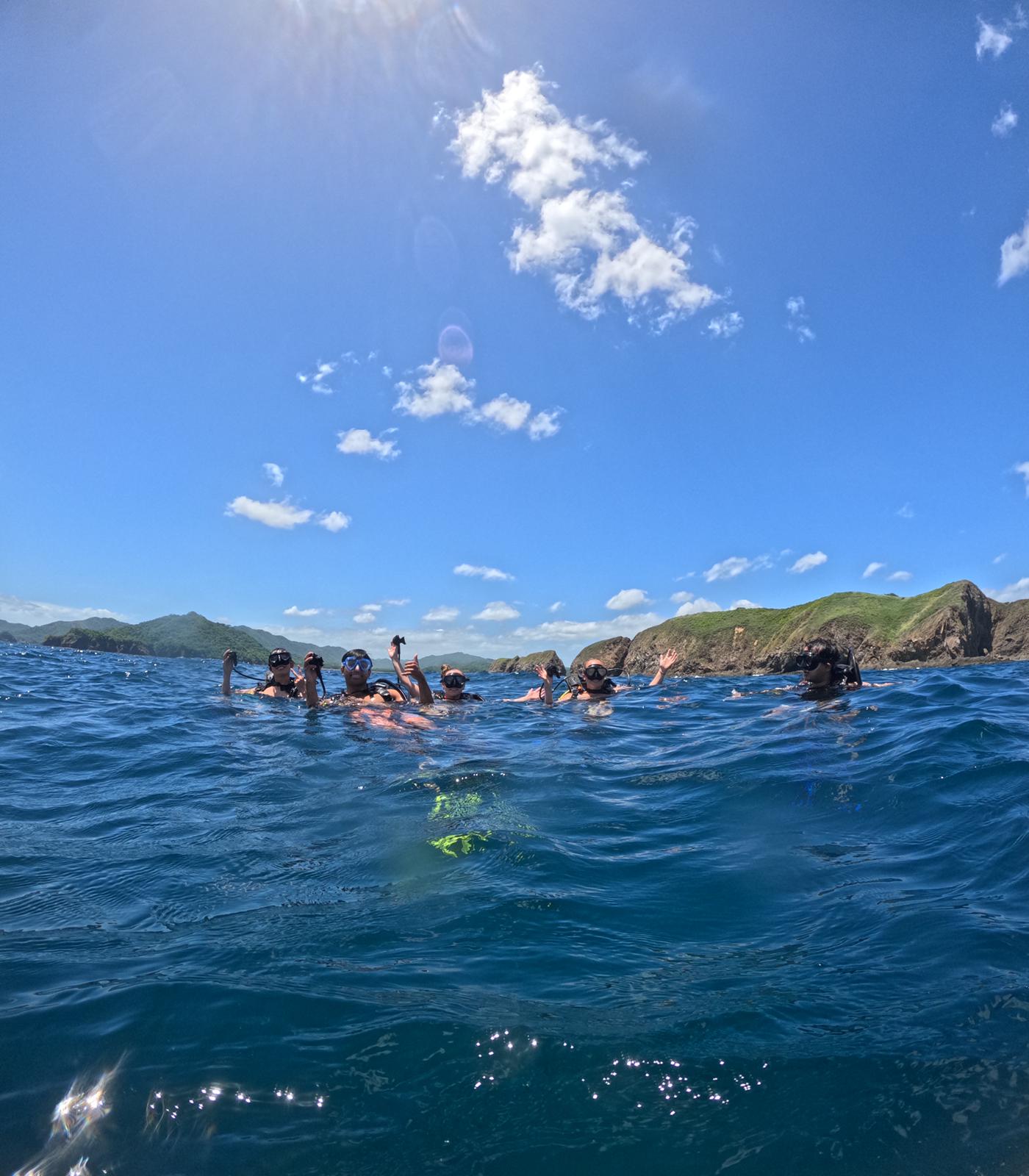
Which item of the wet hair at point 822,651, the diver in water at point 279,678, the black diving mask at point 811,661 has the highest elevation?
the wet hair at point 822,651

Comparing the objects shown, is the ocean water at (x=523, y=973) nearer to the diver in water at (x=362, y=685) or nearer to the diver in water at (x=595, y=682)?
the diver in water at (x=362, y=685)

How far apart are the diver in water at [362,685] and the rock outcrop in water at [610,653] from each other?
34686 millimetres

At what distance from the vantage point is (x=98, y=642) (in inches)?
4023

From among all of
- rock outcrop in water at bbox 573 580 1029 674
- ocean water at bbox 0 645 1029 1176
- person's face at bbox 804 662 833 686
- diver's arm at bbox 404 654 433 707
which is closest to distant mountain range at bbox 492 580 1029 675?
rock outcrop in water at bbox 573 580 1029 674

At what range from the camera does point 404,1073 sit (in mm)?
2533

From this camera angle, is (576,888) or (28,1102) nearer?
Answer: (28,1102)

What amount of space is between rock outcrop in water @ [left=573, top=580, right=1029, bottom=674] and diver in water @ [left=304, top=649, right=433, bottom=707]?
807 inches

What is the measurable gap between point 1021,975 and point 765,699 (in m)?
12.7

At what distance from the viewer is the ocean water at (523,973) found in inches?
88.1

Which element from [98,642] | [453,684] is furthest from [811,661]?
[98,642]

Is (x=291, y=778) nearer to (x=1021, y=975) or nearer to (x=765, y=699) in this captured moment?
(x=1021, y=975)

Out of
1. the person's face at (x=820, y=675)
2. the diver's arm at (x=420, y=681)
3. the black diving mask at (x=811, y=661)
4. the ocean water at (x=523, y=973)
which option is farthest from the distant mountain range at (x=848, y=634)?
the ocean water at (x=523, y=973)

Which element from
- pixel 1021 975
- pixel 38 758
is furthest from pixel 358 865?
pixel 38 758

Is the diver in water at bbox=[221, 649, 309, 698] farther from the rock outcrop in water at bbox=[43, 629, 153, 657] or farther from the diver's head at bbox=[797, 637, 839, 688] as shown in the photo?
the rock outcrop in water at bbox=[43, 629, 153, 657]
